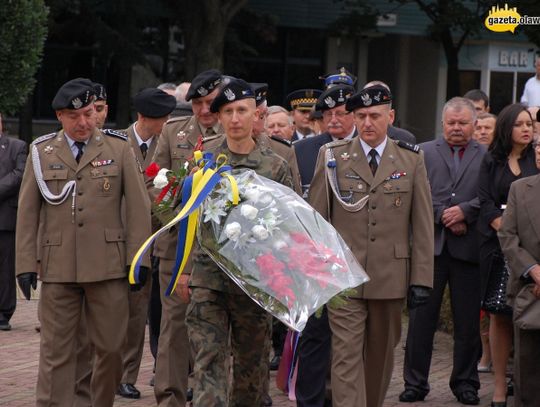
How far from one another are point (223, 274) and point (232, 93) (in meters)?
1.08

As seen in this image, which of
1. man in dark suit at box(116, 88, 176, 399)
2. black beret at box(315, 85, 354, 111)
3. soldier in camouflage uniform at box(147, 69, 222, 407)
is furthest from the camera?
man in dark suit at box(116, 88, 176, 399)

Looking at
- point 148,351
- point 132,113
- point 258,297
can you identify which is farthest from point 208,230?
point 132,113

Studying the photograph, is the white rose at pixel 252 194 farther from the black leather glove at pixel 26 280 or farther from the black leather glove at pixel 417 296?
the black leather glove at pixel 26 280

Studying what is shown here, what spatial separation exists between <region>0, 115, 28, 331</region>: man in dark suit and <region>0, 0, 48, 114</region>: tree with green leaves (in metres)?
6.45

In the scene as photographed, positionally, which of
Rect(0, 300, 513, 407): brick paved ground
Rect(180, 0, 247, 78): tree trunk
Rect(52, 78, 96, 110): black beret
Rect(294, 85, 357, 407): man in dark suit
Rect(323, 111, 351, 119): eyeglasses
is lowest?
Rect(0, 300, 513, 407): brick paved ground

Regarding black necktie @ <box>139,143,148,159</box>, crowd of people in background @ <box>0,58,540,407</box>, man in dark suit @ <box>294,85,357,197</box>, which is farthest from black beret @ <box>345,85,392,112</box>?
black necktie @ <box>139,143,148,159</box>

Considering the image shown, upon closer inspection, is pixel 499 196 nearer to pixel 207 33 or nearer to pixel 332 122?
pixel 332 122

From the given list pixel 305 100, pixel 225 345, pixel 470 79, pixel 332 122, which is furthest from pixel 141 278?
pixel 470 79

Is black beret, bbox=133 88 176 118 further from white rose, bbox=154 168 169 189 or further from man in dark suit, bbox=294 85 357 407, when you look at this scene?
white rose, bbox=154 168 169 189

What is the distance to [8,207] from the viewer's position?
492 inches

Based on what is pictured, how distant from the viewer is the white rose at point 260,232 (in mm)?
6539

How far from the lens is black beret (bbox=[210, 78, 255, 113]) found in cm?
709

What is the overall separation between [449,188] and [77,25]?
1843 cm

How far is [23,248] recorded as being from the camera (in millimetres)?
7516
